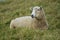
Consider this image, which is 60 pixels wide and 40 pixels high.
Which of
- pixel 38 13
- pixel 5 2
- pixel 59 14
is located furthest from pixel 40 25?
pixel 5 2

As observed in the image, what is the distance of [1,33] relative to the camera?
787 cm

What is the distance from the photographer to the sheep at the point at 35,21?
8.52 m

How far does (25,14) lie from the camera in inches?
462

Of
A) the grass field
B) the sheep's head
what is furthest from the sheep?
the grass field

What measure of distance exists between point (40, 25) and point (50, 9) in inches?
129

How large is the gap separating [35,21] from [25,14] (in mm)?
2875

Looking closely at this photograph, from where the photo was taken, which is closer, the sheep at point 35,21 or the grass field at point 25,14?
the grass field at point 25,14

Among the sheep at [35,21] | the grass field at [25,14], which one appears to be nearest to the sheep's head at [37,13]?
the sheep at [35,21]

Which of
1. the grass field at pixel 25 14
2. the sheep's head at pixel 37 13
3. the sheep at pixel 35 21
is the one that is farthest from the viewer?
the sheep at pixel 35 21

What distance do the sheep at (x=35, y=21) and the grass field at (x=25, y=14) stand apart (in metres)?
0.34

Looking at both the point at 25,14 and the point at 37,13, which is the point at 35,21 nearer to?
the point at 37,13

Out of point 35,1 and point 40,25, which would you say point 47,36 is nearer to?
point 40,25

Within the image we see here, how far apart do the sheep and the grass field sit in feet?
1.11

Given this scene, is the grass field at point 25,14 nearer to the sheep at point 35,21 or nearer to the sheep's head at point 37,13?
the sheep at point 35,21
